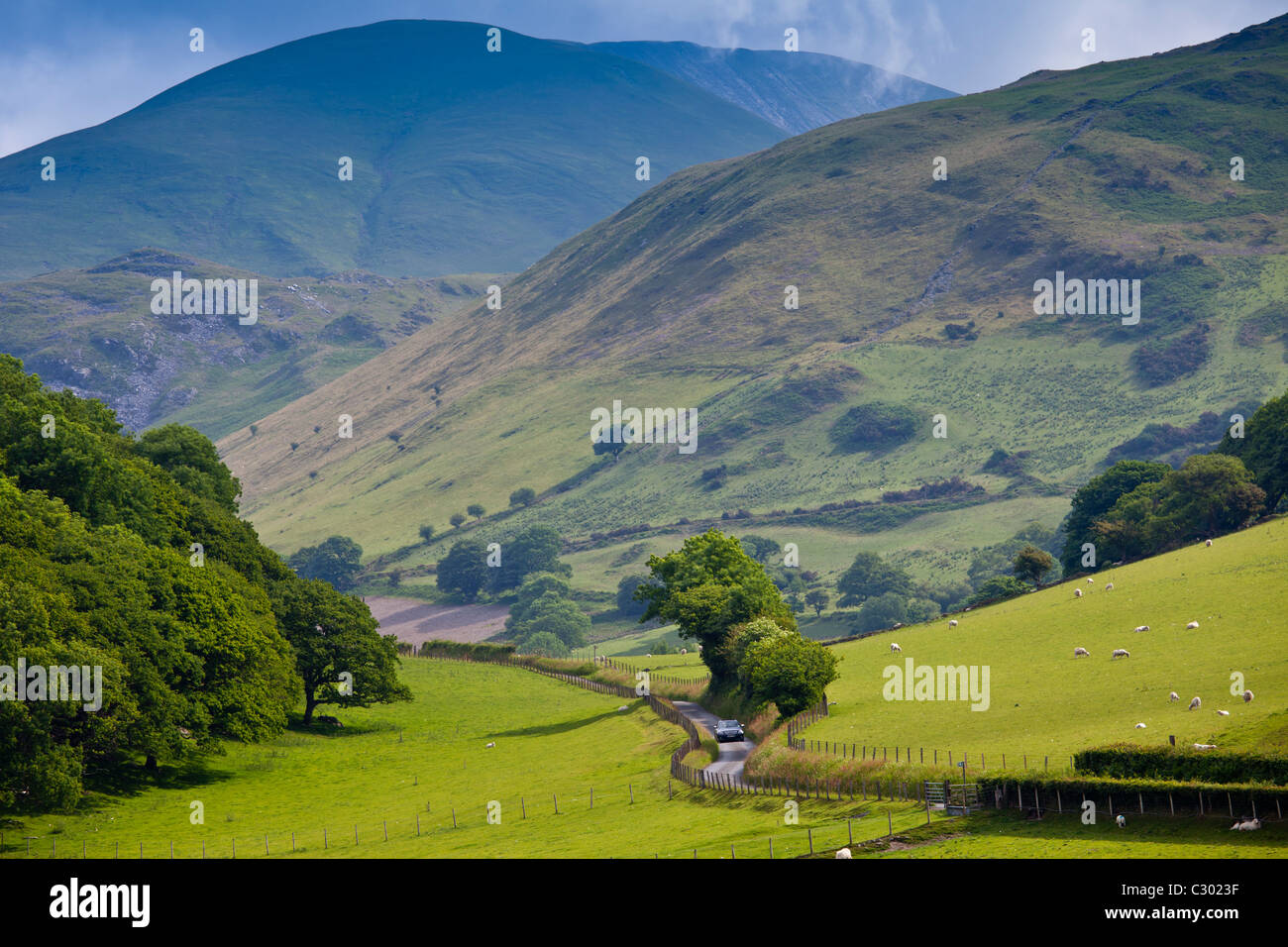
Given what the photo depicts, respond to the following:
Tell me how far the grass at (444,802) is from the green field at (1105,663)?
11.3 meters

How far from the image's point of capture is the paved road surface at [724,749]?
241ft

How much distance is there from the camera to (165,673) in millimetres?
81812

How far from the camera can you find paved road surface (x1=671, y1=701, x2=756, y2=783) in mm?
73562

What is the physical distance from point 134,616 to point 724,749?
38.0m

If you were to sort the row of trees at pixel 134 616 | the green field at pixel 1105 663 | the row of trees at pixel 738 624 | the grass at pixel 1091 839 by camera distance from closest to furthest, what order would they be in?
the grass at pixel 1091 839, the green field at pixel 1105 663, the row of trees at pixel 134 616, the row of trees at pixel 738 624

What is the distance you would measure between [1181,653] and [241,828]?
56.2 m

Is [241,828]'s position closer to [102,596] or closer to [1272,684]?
[102,596]

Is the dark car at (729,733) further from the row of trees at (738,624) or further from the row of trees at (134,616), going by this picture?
the row of trees at (134,616)

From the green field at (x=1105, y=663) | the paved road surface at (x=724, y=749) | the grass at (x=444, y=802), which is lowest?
the grass at (x=444, y=802)

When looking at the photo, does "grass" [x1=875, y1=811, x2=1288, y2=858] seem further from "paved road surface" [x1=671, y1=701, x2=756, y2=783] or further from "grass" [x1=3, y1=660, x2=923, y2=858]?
"paved road surface" [x1=671, y1=701, x2=756, y2=783]

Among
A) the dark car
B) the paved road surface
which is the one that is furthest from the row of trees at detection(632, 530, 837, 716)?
the paved road surface

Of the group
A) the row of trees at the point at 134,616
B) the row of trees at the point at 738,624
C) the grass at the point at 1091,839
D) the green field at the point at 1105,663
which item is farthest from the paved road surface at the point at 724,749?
the row of trees at the point at 134,616
